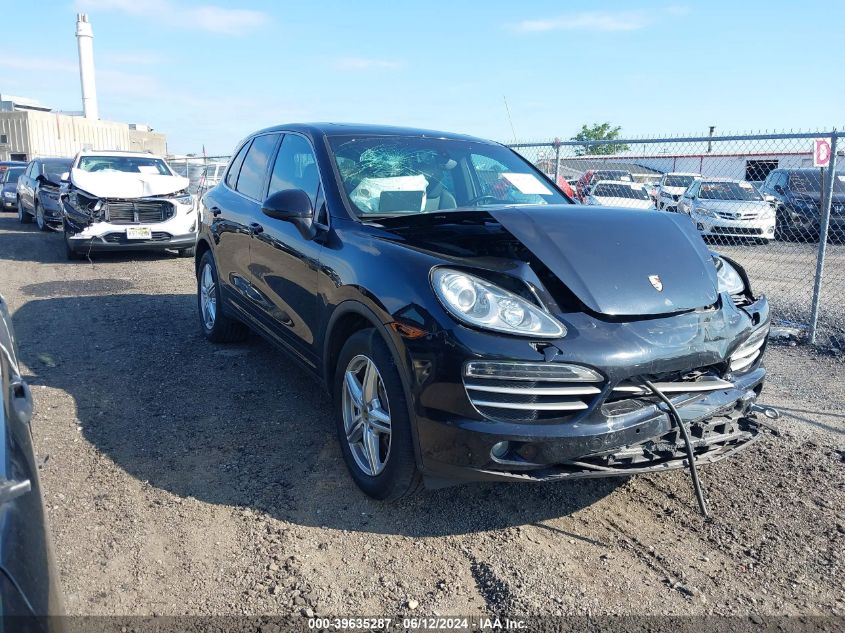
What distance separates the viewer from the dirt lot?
261cm

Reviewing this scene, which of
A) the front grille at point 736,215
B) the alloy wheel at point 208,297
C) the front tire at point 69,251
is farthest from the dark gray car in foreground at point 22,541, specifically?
the front grille at point 736,215

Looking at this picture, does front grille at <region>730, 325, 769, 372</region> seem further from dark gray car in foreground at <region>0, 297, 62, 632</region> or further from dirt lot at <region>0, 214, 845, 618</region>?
dark gray car in foreground at <region>0, 297, 62, 632</region>

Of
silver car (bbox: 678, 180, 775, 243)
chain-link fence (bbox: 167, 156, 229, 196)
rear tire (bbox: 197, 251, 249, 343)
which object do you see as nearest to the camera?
rear tire (bbox: 197, 251, 249, 343)

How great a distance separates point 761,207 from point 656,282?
12.0m

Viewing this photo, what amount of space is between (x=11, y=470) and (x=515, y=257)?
1.97 metres

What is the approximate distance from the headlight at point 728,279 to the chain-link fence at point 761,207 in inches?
128

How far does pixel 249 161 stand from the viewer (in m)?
5.22

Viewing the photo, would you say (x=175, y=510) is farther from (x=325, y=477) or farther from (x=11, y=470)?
(x=11, y=470)

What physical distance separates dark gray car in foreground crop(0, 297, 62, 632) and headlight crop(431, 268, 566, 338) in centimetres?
152

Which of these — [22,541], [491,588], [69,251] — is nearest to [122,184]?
[69,251]

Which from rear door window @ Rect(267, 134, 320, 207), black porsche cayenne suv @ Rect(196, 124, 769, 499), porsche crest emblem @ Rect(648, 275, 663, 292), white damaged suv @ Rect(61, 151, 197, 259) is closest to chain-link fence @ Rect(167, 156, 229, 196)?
white damaged suv @ Rect(61, 151, 197, 259)

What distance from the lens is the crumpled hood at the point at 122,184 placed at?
10.4 metres

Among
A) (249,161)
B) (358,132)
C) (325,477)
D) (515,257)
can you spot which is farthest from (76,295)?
(515,257)

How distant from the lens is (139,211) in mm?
10383
